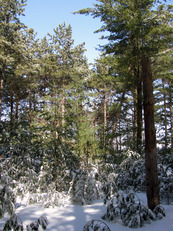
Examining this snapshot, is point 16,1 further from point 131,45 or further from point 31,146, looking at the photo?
point 31,146

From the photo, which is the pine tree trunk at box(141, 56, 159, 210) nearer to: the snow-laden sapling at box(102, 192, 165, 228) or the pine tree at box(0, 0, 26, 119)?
the snow-laden sapling at box(102, 192, 165, 228)

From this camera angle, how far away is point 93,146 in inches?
299

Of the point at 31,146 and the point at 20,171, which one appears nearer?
the point at 20,171

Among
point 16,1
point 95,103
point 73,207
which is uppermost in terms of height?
point 16,1

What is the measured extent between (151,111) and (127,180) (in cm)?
337

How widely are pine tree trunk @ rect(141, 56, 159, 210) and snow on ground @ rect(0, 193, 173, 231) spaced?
495 millimetres

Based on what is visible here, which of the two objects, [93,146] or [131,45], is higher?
[131,45]

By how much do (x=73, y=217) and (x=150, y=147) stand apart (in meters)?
2.59

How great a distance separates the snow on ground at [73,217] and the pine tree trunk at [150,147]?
1.63 ft

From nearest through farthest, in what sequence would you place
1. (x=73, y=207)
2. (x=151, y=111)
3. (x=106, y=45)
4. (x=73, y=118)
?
(x=151, y=111) → (x=73, y=207) → (x=73, y=118) → (x=106, y=45)

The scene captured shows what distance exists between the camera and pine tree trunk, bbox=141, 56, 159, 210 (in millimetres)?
4402

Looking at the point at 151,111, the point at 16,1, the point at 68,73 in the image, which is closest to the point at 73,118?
the point at 151,111

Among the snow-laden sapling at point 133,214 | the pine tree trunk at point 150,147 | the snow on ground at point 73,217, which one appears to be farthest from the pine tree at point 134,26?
the snow on ground at point 73,217

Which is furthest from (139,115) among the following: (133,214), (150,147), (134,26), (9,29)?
(9,29)
